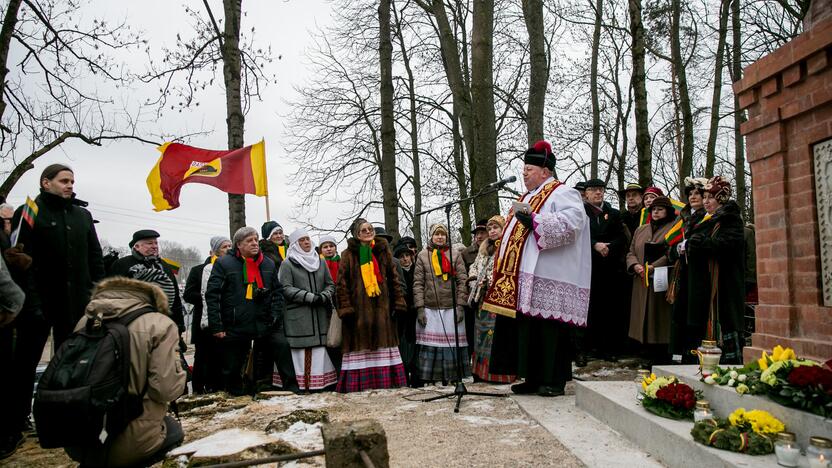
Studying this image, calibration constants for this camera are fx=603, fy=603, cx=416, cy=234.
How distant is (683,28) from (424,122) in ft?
24.8

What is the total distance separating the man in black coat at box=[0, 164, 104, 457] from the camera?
14.8ft

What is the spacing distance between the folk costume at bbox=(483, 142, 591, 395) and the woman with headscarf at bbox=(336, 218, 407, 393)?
160cm

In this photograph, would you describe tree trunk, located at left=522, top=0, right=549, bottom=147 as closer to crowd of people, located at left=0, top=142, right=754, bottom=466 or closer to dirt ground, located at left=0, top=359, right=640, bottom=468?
crowd of people, located at left=0, top=142, right=754, bottom=466

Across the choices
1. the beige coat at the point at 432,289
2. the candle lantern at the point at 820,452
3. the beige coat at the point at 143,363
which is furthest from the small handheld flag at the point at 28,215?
the candle lantern at the point at 820,452

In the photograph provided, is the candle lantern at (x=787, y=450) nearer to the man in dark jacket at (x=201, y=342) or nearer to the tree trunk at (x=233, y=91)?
the man in dark jacket at (x=201, y=342)

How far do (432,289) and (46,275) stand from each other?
3872 millimetres

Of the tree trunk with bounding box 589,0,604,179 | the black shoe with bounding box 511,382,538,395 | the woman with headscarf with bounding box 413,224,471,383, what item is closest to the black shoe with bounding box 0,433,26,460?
the woman with headscarf with bounding box 413,224,471,383

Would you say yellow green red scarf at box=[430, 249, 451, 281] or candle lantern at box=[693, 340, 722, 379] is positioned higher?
yellow green red scarf at box=[430, 249, 451, 281]

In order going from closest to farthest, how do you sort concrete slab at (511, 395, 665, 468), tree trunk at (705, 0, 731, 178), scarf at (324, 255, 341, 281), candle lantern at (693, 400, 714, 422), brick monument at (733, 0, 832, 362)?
candle lantern at (693, 400, 714, 422), concrete slab at (511, 395, 665, 468), brick monument at (733, 0, 832, 362), scarf at (324, 255, 341, 281), tree trunk at (705, 0, 731, 178)

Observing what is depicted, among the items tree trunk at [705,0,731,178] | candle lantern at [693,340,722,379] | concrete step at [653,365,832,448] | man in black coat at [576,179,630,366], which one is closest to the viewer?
concrete step at [653,365,832,448]

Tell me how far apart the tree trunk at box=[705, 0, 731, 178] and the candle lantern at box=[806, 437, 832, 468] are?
1388cm

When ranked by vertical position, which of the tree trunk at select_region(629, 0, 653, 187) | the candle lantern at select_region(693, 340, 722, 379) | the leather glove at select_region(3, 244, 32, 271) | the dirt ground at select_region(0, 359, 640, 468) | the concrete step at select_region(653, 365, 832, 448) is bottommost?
the dirt ground at select_region(0, 359, 640, 468)

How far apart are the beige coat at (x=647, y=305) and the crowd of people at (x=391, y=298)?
0.05ft

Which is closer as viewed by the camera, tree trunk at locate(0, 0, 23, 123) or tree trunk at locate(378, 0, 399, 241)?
tree trunk at locate(0, 0, 23, 123)
